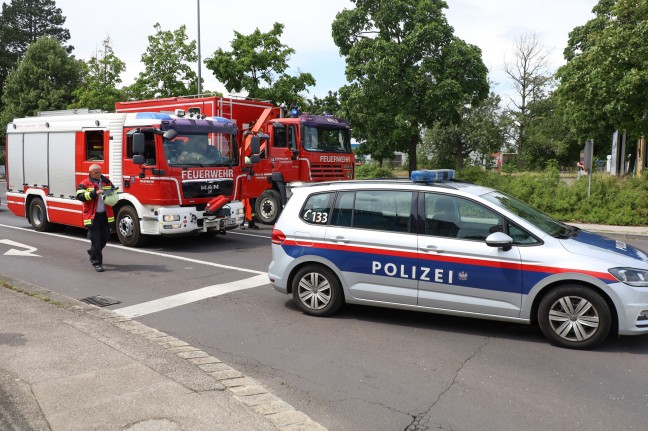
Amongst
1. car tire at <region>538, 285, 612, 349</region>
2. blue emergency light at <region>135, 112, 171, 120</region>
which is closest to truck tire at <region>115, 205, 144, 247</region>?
blue emergency light at <region>135, 112, 171, 120</region>

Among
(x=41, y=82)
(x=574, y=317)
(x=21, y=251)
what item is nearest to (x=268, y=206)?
(x=21, y=251)

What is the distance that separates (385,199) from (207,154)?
6487mm

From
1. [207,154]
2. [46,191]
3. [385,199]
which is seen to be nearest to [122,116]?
[207,154]

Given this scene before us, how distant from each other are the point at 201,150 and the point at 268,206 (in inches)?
179

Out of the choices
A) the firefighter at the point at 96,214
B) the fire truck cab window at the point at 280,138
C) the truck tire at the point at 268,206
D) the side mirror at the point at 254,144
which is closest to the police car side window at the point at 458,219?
the firefighter at the point at 96,214

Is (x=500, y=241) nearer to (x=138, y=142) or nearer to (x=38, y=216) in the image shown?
(x=138, y=142)

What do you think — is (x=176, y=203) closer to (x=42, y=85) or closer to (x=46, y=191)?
(x=46, y=191)

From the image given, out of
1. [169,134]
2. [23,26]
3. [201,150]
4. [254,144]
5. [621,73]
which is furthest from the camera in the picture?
[23,26]

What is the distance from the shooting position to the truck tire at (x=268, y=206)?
1611 centimetres

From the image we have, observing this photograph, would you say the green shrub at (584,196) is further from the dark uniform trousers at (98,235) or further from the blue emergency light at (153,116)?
the dark uniform trousers at (98,235)

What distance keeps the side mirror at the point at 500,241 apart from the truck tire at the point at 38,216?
11755 millimetres

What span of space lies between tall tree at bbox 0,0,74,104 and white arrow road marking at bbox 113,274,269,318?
67309mm

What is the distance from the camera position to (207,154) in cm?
1212

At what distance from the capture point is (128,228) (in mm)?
11938
